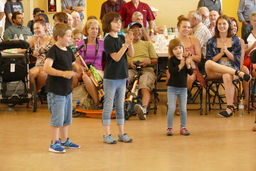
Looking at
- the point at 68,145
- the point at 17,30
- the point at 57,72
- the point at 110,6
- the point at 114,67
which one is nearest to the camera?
the point at 57,72

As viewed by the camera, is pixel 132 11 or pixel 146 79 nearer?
pixel 146 79

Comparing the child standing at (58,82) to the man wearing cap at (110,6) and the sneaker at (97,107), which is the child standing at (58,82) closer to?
the sneaker at (97,107)

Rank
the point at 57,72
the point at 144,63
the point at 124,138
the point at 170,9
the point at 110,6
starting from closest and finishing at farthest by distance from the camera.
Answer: the point at 57,72
the point at 124,138
the point at 144,63
the point at 110,6
the point at 170,9

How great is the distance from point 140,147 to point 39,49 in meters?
2.91

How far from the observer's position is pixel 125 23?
1002cm

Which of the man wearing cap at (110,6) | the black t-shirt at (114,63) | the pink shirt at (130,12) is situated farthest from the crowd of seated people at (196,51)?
the man wearing cap at (110,6)

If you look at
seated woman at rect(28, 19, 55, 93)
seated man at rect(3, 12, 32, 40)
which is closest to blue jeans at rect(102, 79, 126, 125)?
seated woman at rect(28, 19, 55, 93)

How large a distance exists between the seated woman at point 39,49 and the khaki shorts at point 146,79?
3.89 ft

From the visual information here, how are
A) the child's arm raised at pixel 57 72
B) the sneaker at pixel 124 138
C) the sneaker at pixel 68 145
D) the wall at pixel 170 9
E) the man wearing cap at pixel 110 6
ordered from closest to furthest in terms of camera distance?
the child's arm raised at pixel 57 72, the sneaker at pixel 68 145, the sneaker at pixel 124 138, the man wearing cap at pixel 110 6, the wall at pixel 170 9

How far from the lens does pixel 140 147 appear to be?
512 cm

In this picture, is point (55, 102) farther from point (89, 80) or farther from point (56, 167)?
point (89, 80)

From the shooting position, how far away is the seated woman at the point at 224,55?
6961mm

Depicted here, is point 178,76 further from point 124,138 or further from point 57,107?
point 57,107

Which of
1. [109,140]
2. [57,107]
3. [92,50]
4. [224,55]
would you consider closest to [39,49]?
[92,50]
